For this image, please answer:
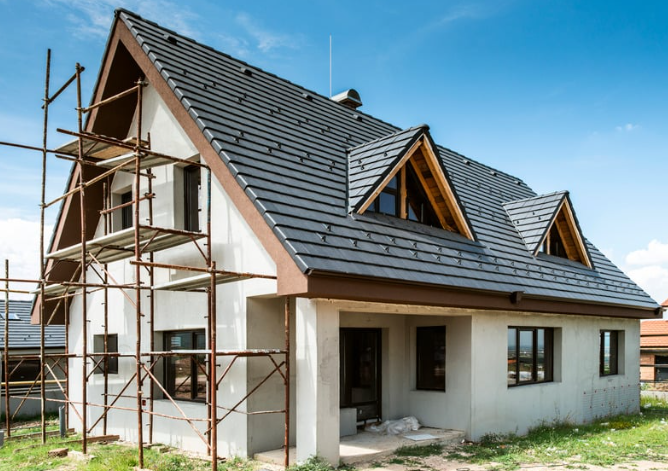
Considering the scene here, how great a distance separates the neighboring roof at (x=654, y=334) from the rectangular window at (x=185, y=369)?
2392cm

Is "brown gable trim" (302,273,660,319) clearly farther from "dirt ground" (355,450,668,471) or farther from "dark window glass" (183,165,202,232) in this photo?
"dark window glass" (183,165,202,232)

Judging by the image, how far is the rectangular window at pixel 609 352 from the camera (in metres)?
15.4

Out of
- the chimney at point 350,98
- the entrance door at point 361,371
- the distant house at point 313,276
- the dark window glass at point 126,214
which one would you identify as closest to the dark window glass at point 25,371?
the distant house at point 313,276

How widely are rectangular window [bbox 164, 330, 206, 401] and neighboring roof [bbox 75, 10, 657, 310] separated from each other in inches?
125

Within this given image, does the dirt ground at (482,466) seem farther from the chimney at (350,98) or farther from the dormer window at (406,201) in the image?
the chimney at (350,98)

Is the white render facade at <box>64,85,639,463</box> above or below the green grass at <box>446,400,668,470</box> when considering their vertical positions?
above

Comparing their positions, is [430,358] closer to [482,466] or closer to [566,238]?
[482,466]

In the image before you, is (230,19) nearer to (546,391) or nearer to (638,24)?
(638,24)

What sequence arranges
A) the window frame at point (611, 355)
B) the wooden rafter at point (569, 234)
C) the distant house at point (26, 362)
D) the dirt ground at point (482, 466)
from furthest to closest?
1. the distant house at point (26, 362)
2. the window frame at point (611, 355)
3. the wooden rafter at point (569, 234)
4. the dirt ground at point (482, 466)

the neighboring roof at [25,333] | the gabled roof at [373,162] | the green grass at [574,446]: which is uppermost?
the gabled roof at [373,162]

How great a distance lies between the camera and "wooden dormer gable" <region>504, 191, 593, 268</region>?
14.2 meters

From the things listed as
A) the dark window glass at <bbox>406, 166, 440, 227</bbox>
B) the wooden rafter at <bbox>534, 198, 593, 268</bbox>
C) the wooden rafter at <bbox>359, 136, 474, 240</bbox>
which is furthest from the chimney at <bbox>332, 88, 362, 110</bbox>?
A: the wooden rafter at <bbox>534, 198, 593, 268</bbox>

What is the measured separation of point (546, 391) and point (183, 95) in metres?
9.51

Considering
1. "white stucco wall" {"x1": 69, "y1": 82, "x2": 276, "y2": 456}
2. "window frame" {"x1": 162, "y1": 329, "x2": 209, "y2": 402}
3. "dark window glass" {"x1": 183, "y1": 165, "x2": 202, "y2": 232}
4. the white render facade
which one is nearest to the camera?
the white render facade
